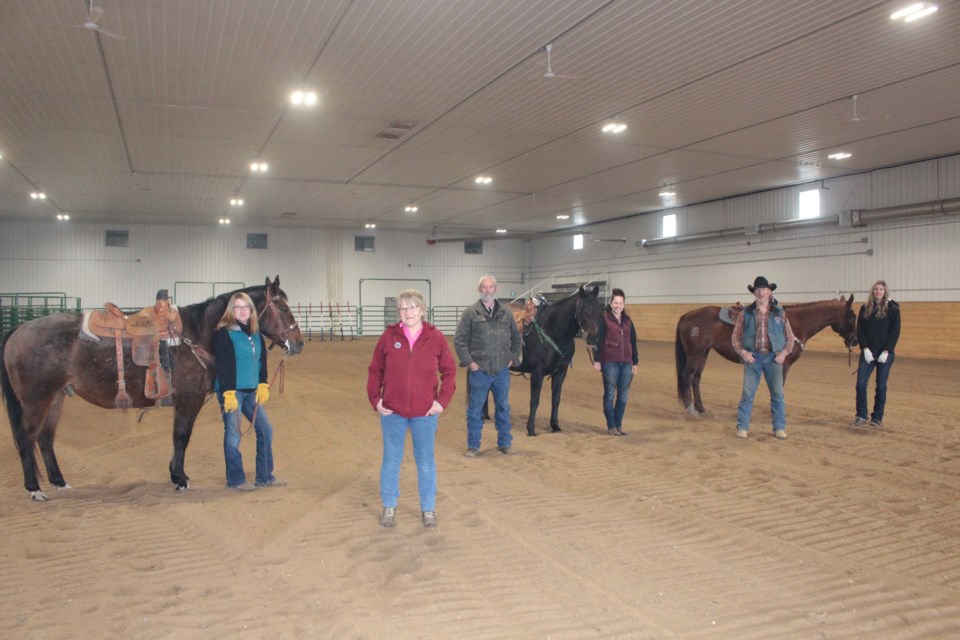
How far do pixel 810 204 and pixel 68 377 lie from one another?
19838 millimetres

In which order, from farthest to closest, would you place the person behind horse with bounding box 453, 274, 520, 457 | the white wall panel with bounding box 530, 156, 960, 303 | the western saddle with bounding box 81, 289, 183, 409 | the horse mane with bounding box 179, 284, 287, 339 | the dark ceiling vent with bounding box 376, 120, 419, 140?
the white wall panel with bounding box 530, 156, 960, 303, the dark ceiling vent with bounding box 376, 120, 419, 140, the person behind horse with bounding box 453, 274, 520, 457, the horse mane with bounding box 179, 284, 287, 339, the western saddle with bounding box 81, 289, 183, 409

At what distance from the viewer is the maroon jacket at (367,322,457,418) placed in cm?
402

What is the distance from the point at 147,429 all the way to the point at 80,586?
186 inches

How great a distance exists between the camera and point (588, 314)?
7008 millimetres

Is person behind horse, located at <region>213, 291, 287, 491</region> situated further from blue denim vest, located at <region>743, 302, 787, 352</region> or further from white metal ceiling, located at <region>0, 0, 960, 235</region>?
blue denim vest, located at <region>743, 302, 787, 352</region>

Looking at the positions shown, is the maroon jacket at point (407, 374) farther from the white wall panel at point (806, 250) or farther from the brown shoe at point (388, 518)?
the white wall panel at point (806, 250)

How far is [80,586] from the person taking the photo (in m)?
3.29

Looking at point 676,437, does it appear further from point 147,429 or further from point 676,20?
point 147,429

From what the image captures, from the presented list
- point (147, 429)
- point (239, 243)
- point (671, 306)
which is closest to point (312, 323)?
point (239, 243)

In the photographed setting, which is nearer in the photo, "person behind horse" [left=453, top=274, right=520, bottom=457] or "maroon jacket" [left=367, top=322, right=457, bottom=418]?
"maroon jacket" [left=367, top=322, right=457, bottom=418]

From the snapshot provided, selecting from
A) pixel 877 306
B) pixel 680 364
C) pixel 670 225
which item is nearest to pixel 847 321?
pixel 877 306

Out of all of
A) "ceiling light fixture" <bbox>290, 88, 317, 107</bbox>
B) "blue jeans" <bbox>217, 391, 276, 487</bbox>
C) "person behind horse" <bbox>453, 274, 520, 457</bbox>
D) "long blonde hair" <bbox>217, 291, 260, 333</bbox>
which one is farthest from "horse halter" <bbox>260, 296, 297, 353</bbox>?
"ceiling light fixture" <bbox>290, 88, 317, 107</bbox>

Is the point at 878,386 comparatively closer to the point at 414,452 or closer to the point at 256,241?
the point at 414,452

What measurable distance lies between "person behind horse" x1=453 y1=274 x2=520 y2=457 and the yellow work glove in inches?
79.7
